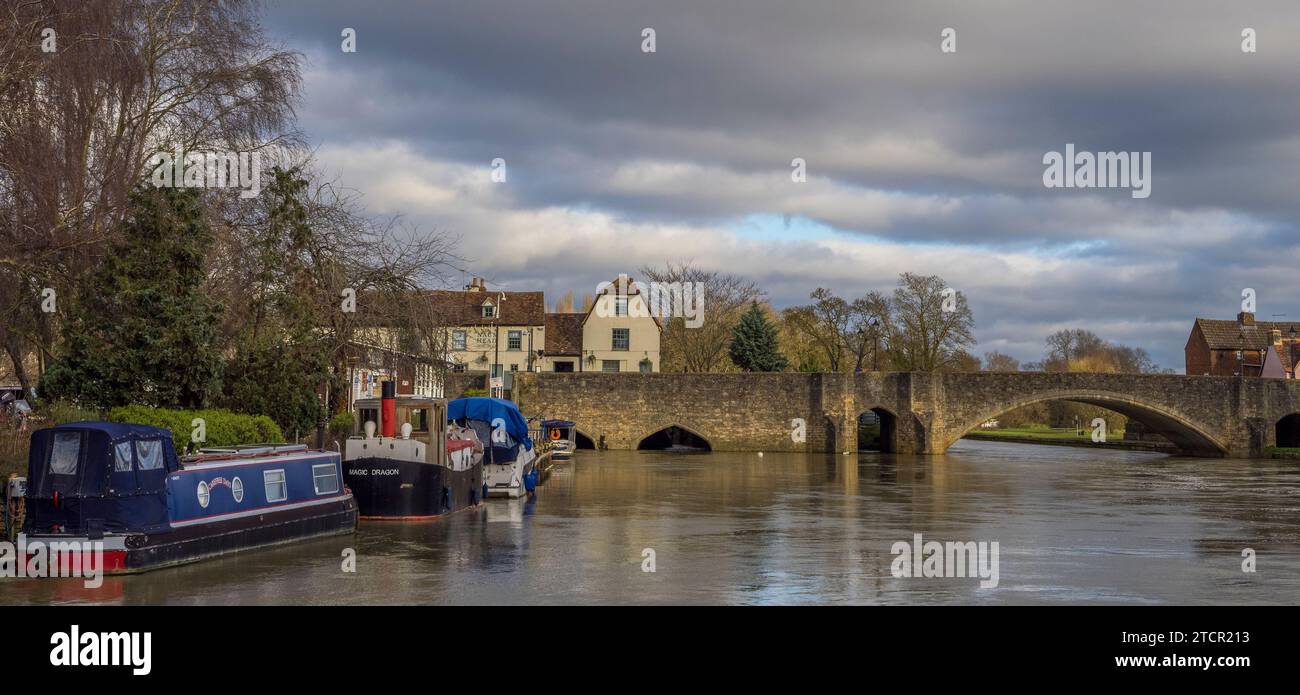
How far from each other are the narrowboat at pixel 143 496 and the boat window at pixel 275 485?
0.03m

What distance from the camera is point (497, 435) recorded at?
33.9m

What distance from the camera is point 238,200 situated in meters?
29.3

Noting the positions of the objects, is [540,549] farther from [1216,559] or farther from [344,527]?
[1216,559]

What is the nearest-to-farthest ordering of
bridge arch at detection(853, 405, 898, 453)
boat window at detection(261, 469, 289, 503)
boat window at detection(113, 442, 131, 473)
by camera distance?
boat window at detection(113, 442, 131, 473), boat window at detection(261, 469, 289, 503), bridge arch at detection(853, 405, 898, 453)

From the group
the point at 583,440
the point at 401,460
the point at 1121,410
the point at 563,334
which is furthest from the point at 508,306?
the point at 401,460

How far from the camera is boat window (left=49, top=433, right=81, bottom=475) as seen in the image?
16.6 metres

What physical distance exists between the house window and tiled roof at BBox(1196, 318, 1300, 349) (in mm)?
45924


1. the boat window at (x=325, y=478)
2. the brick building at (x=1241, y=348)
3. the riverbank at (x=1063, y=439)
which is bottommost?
the riverbank at (x=1063, y=439)

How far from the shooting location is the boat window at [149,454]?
17125 millimetres

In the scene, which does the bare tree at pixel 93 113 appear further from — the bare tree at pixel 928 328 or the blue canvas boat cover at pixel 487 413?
the bare tree at pixel 928 328

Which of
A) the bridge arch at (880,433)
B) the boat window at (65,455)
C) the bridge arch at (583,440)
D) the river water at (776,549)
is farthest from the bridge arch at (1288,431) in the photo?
the boat window at (65,455)

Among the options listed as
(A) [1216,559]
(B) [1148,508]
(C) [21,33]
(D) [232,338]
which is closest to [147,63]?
(C) [21,33]

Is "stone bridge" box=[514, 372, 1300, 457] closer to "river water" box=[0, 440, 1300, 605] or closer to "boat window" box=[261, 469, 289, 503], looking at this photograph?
"river water" box=[0, 440, 1300, 605]

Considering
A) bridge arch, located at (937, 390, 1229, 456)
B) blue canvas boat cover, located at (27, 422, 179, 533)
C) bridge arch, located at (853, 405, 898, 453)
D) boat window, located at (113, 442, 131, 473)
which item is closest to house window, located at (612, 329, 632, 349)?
bridge arch, located at (853, 405, 898, 453)
